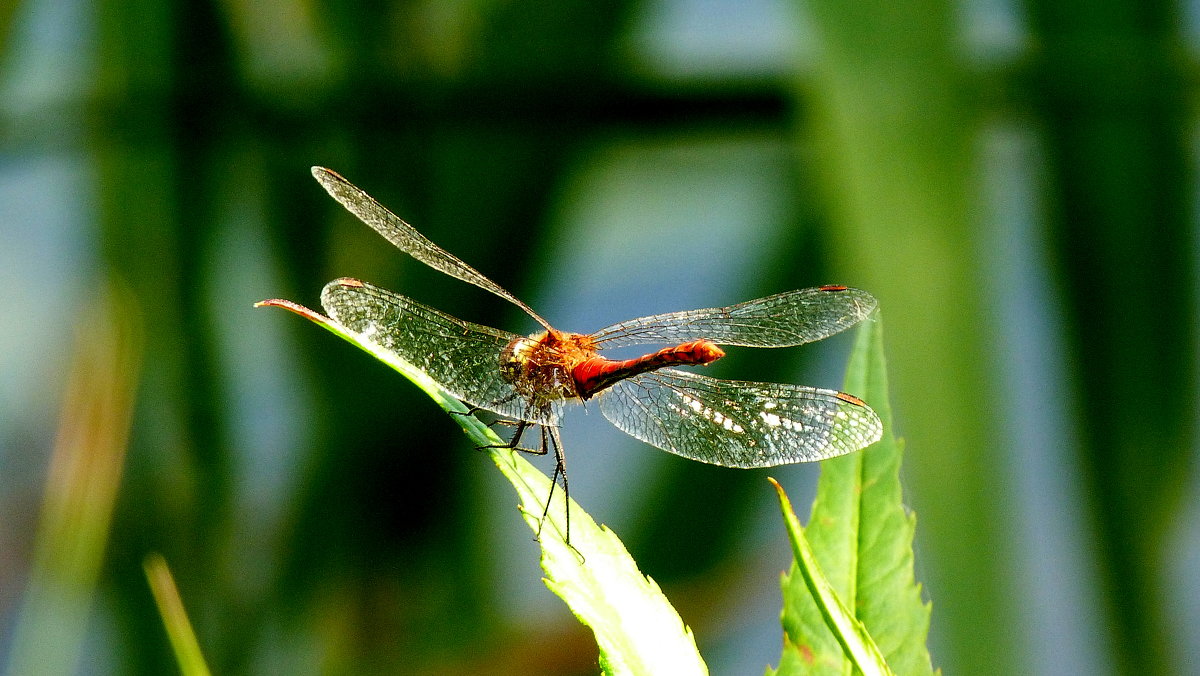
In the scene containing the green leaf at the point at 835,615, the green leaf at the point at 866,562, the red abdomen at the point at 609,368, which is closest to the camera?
the green leaf at the point at 835,615

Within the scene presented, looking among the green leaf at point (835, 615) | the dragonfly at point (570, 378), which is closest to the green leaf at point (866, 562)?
the green leaf at point (835, 615)

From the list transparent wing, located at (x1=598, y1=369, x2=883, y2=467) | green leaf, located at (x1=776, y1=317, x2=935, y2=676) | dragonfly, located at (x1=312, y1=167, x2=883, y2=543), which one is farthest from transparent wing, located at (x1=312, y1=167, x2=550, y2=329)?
green leaf, located at (x1=776, y1=317, x2=935, y2=676)

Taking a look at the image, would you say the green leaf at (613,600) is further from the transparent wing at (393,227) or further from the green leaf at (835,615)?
the transparent wing at (393,227)

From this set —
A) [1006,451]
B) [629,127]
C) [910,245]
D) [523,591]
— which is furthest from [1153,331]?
[523,591]

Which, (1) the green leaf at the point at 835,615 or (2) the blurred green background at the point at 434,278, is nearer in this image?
(1) the green leaf at the point at 835,615

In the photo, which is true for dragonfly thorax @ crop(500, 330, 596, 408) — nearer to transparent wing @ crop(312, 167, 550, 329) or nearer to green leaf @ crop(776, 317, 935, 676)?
transparent wing @ crop(312, 167, 550, 329)

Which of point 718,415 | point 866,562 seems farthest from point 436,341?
point 866,562
